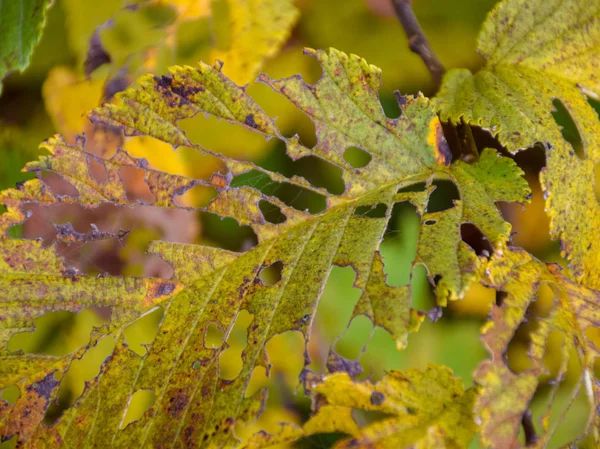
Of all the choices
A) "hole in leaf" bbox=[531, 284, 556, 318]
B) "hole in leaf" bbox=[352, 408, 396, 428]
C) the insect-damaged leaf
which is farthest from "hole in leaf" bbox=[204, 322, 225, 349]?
"hole in leaf" bbox=[531, 284, 556, 318]

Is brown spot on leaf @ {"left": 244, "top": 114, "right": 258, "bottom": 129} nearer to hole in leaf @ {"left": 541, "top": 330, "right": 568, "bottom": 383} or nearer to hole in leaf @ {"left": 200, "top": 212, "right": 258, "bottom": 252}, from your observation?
hole in leaf @ {"left": 200, "top": 212, "right": 258, "bottom": 252}

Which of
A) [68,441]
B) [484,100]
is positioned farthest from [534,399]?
[68,441]

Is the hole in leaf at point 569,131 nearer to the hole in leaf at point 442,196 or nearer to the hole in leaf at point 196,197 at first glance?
the hole in leaf at point 442,196

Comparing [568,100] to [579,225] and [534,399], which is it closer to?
[579,225]

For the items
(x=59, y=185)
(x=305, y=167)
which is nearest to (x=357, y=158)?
(x=305, y=167)

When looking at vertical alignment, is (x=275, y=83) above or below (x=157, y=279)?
above

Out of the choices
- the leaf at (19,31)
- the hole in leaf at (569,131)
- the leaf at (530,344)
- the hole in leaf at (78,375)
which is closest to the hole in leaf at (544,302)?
the leaf at (530,344)

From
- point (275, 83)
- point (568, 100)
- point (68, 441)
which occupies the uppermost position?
point (568, 100)
